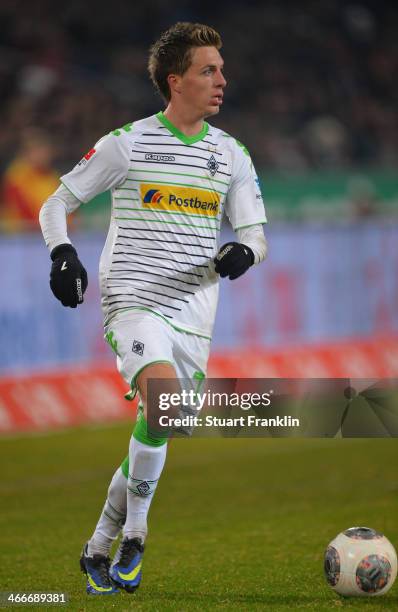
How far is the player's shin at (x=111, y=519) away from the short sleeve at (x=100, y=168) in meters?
1.37

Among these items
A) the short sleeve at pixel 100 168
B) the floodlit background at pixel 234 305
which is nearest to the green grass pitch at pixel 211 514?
the floodlit background at pixel 234 305

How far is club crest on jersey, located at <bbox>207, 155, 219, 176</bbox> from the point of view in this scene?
20.5 feet

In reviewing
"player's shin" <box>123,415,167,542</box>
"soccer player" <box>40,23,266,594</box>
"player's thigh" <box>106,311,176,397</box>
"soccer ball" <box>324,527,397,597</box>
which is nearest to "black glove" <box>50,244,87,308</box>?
"soccer player" <box>40,23,266,594</box>

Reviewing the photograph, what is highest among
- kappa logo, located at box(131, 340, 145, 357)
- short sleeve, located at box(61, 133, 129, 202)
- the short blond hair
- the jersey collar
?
the short blond hair

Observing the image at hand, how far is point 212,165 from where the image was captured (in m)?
6.27

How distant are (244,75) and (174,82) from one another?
1611cm

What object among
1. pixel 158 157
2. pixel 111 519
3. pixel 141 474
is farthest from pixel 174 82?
pixel 111 519

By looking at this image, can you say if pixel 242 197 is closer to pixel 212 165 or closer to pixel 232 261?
pixel 212 165

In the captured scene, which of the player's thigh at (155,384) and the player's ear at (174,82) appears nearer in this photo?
the player's thigh at (155,384)

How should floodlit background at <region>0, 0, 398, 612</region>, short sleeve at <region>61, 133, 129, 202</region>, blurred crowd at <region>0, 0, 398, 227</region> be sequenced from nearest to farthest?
short sleeve at <region>61, 133, 129, 202</region> < floodlit background at <region>0, 0, 398, 612</region> < blurred crowd at <region>0, 0, 398, 227</region>

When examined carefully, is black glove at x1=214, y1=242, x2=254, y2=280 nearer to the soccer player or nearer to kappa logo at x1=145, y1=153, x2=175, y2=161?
the soccer player

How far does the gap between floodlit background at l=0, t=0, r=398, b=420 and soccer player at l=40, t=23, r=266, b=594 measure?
6965 millimetres

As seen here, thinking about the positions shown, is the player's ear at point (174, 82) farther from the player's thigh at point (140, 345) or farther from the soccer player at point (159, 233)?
the player's thigh at point (140, 345)

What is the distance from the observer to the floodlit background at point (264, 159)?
1365 centimetres
